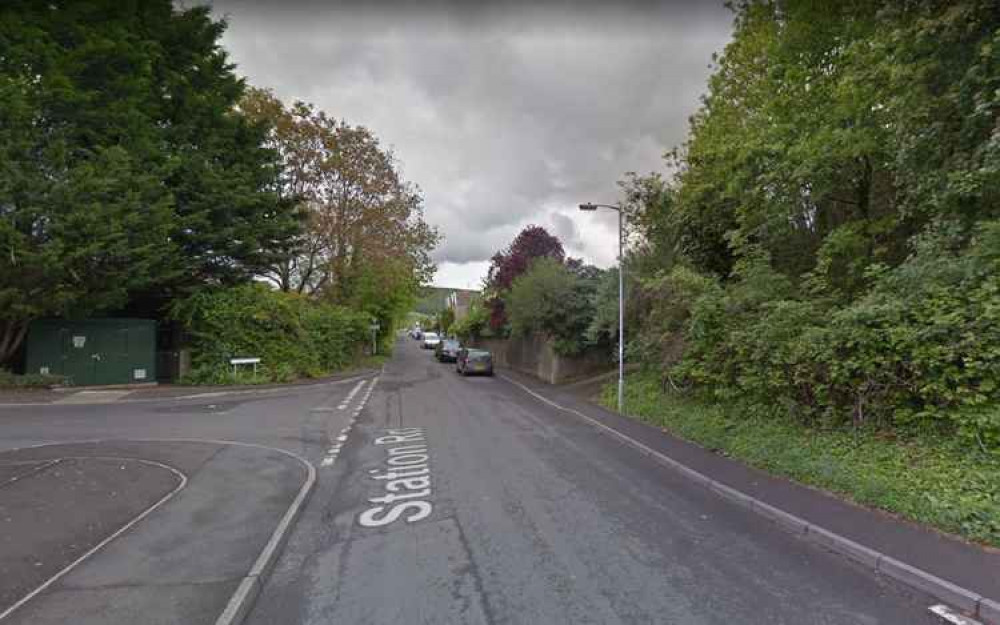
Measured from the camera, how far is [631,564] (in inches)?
162

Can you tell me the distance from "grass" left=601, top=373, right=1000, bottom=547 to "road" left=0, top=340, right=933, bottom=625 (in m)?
1.31

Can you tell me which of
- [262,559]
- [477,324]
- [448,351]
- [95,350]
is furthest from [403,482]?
[477,324]

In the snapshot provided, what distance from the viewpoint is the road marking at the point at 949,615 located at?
3.33 m

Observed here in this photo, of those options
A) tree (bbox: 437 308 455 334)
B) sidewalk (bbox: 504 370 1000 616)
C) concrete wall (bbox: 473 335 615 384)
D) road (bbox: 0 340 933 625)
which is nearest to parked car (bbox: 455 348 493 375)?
concrete wall (bbox: 473 335 615 384)

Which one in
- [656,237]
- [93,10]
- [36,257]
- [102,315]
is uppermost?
[93,10]

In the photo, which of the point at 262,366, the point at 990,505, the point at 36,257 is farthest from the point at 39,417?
the point at 990,505

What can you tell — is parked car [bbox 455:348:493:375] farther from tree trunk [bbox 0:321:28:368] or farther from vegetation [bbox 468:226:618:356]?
tree trunk [bbox 0:321:28:368]

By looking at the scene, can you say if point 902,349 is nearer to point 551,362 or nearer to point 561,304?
point 561,304

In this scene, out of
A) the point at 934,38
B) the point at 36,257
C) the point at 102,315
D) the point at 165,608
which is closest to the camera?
the point at 165,608

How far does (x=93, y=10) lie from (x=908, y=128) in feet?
71.4

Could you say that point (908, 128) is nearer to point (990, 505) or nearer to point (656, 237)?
point (990, 505)

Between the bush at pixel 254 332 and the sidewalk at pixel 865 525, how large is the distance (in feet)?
51.7

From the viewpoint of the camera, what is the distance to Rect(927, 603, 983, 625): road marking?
333 cm

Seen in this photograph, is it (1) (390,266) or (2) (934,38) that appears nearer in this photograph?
(2) (934,38)
